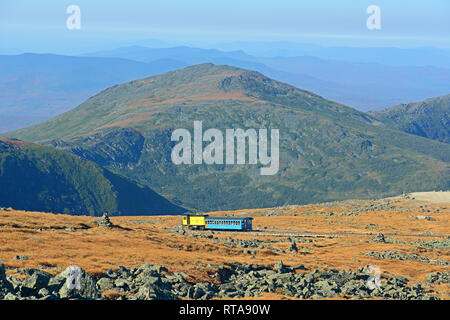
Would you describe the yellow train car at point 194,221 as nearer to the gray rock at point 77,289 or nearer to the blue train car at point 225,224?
the blue train car at point 225,224

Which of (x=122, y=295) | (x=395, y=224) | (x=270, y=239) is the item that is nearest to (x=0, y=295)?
(x=122, y=295)

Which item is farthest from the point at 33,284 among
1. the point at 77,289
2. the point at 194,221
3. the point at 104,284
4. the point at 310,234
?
the point at 310,234

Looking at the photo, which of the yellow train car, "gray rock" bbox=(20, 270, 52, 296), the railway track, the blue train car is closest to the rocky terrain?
"gray rock" bbox=(20, 270, 52, 296)

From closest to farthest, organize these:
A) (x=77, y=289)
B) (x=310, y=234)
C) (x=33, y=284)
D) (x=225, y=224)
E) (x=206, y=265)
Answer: (x=33, y=284)
(x=77, y=289)
(x=206, y=265)
(x=310, y=234)
(x=225, y=224)

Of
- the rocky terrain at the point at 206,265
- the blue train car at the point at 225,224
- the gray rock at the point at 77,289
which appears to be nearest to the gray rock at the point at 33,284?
the rocky terrain at the point at 206,265

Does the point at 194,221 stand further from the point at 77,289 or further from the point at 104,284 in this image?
the point at 77,289

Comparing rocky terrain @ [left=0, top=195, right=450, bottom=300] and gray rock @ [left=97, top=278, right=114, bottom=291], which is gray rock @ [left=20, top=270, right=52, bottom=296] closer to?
rocky terrain @ [left=0, top=195, right=450, bottom=300]

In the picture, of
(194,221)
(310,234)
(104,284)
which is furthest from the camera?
(194,221)
